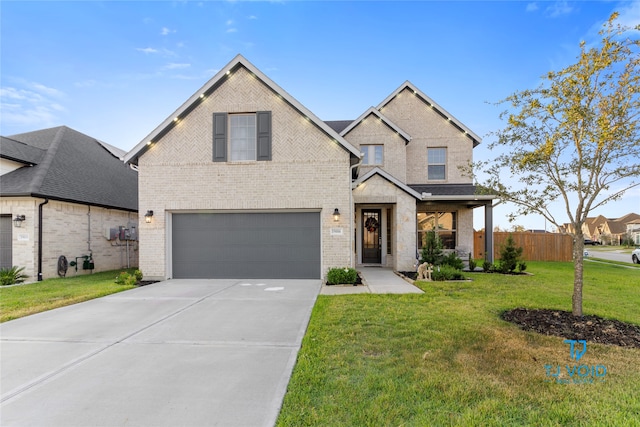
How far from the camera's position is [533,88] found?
5.45 meters

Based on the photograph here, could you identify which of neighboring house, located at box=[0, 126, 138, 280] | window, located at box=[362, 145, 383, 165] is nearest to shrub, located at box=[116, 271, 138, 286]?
neighboring house, located at box=[0, 126, 138, 280]

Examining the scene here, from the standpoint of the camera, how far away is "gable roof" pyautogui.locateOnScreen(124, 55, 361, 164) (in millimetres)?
9797

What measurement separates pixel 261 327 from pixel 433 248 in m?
8.36

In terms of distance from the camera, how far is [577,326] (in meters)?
4.92

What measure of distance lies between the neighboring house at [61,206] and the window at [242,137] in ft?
21.3

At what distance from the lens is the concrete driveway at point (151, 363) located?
2678mm

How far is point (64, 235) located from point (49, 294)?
4352 millimetres

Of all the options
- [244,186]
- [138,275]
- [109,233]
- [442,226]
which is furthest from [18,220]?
[442,226]

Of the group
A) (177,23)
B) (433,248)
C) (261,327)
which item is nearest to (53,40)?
(177,23)

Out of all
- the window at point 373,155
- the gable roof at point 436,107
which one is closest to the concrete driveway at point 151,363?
the window at point 373,155

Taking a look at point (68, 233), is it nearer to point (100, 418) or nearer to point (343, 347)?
point (100, 418)

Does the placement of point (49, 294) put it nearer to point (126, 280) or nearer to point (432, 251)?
point (126, 280)

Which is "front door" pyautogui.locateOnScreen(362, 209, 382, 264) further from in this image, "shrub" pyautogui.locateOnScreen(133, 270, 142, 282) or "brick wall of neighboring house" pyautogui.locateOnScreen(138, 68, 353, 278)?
"shrub" pyautogui.locateOnScreen(133, 270, 142, 282)

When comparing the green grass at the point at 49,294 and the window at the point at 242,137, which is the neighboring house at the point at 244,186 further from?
the green grass at the point at 49,294
